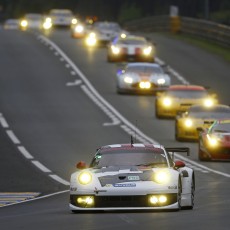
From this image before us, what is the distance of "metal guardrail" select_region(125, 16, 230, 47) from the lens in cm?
7441

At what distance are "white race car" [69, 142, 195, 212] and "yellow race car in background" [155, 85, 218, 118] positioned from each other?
92.9 feet

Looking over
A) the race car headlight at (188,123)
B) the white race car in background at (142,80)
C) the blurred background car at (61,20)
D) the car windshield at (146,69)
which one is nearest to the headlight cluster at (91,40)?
the car windshield at (146,69)

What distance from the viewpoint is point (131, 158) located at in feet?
70.3

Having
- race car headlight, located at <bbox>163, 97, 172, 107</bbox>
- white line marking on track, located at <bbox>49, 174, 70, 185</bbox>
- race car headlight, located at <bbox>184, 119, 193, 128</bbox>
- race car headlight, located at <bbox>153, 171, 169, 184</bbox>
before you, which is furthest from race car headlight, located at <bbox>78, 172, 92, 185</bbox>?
race car headlight, located at <bbox>163, 97, 172, 107</bbox>

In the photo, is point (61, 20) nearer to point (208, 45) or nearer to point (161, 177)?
point (208, 45)

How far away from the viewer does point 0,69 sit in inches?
2603

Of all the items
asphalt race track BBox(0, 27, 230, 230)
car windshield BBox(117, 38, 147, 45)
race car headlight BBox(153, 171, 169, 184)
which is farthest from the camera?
car windshield BBox(117, 38, 147, 45)

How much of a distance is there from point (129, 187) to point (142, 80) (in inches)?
1466

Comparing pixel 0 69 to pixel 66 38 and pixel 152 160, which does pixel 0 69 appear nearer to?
pixel 66 38

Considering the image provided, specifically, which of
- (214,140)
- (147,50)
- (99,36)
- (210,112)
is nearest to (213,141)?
(214,140)

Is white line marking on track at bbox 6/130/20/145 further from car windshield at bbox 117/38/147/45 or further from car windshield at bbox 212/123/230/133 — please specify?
car windshield at bbox 117/38/147/45

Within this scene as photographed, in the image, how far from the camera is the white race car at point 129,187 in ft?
66.3

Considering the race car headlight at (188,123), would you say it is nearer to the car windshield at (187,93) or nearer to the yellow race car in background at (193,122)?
the yellow race car in background at (193,122)

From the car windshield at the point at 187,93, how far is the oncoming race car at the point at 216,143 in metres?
13.9
